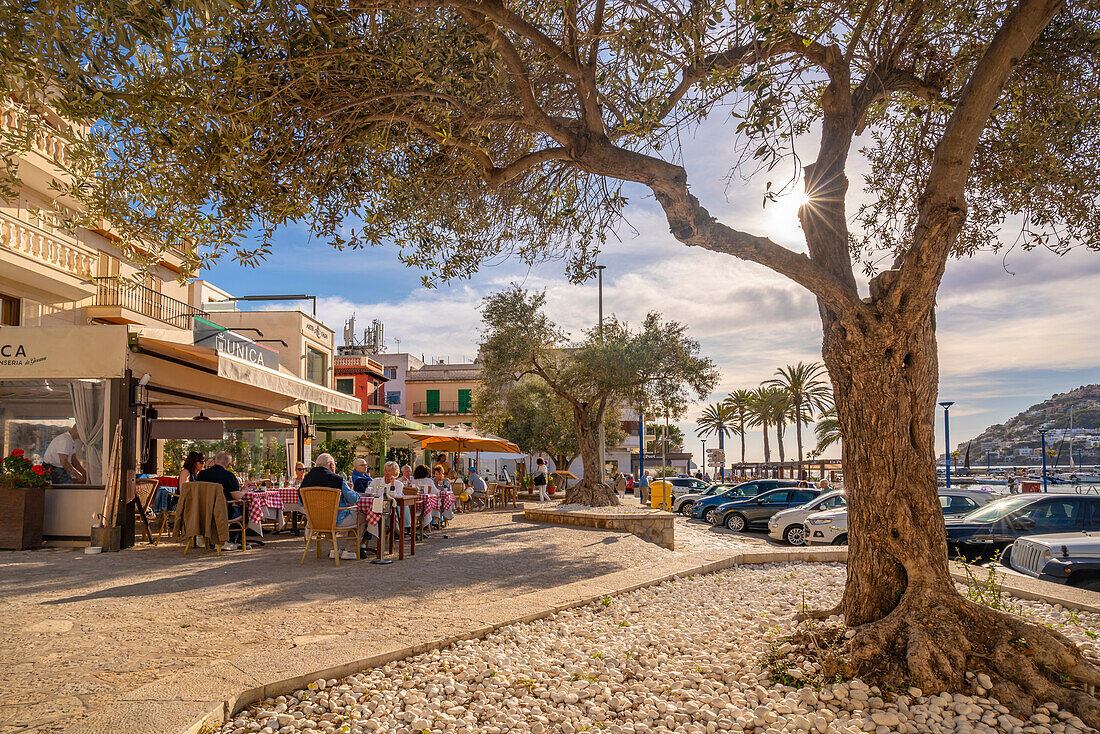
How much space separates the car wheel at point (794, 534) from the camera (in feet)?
53.7

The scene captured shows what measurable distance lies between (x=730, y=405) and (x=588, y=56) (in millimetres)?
59430

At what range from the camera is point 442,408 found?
52812 millimetres

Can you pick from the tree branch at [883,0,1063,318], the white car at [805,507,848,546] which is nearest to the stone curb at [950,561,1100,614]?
the tree branch at [883,0,1063,318]

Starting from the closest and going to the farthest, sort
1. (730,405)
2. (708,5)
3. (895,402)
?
1. (895,402)
2. (708,5)
3. (730,405)

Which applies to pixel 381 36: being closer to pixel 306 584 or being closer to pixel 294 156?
pixel 294 156

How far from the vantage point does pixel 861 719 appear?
3.43 m

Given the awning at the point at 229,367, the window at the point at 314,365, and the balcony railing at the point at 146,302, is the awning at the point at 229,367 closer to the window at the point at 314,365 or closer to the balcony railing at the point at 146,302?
the balcony railing at the point at 146,302

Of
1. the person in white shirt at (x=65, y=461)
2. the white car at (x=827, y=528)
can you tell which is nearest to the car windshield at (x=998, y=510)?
the white car at (x=827, y=528)

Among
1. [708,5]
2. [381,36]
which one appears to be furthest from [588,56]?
[381,36]

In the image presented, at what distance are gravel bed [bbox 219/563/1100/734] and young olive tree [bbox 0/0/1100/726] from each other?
325 mm

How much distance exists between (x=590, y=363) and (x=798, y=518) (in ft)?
21.9

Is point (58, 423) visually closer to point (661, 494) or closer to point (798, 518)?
point (798, 518)

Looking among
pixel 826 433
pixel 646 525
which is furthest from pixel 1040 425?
pixel 646 525

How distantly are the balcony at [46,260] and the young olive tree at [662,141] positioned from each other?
1138 cm
